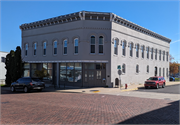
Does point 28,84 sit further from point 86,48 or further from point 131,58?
point 131,58

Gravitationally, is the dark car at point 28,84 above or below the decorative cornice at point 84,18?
below

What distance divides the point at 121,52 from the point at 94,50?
436cm

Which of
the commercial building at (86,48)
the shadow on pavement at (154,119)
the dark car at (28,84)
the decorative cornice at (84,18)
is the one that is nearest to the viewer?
the shadow on pavement at (154,119)

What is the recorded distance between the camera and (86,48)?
23062 mm

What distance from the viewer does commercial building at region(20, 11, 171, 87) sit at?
23111 mm

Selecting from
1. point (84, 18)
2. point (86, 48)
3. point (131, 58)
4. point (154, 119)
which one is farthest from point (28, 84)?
point (131, 58)

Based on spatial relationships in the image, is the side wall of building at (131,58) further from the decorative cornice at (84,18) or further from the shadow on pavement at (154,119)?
the shadow on pavement at (154,119)

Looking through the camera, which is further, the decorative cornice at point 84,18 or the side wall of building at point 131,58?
the side wall of building at point 131,58

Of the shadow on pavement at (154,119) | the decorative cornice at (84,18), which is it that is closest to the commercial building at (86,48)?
the decorative cornice at (84,18)

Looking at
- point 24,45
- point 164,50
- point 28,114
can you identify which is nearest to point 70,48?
point 24,45

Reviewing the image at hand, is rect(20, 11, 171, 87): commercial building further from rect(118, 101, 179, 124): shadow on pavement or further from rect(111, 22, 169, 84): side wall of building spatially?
rect(118, 101, 179, 124): shadow on pavement

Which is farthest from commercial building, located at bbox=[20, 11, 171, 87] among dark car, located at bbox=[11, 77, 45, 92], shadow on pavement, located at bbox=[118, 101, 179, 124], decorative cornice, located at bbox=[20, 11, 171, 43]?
shadow on pavement, located at bbox=[118, 101, 179, 124]

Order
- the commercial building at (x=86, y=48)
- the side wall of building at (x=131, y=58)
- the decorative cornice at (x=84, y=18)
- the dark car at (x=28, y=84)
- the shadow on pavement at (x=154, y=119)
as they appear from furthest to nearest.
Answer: the side wall of building at (x=131, y=58)
the commercial building at (x=86, y=48)
the decorative cornice at (x=84, y=18)
the dark car at (x=28, y=84)
the shadow on pavement at (x=154, y=119)

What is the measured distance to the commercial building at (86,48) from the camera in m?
23.1
